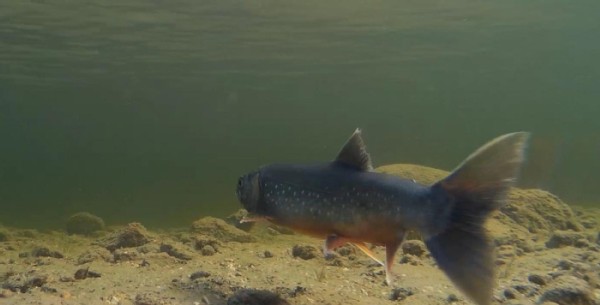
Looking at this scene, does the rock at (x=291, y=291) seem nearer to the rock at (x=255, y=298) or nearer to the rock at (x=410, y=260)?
the rock at (x=255, y=298)

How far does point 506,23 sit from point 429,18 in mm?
5446

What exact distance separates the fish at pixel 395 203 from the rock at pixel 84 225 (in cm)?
995

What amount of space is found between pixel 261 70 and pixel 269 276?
3708cm

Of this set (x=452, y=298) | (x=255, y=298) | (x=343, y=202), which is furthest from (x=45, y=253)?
(x=452, y=298)

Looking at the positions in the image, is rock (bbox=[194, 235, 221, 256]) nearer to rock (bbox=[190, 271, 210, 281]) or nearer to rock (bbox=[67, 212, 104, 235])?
rock (bbox=[190, 271, 210, 281])

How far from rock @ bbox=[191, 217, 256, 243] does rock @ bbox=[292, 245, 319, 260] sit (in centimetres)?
246

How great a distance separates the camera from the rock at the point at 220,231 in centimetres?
968

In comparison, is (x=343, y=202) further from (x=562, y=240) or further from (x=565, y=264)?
(x=562, y=240)

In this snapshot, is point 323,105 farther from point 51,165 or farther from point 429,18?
point 51,165

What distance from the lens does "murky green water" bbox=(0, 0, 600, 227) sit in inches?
945

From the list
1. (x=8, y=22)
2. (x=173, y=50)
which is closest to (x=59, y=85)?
(x=173, y=50)

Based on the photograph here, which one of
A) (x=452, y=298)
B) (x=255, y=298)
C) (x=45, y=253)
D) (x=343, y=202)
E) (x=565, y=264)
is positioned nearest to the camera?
(x=343, y=202)

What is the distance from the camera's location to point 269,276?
5.95 meters

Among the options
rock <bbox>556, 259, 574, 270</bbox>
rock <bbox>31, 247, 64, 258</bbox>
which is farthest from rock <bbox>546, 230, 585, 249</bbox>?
rock <bbox>31, 247, 64, 258</bbox>
